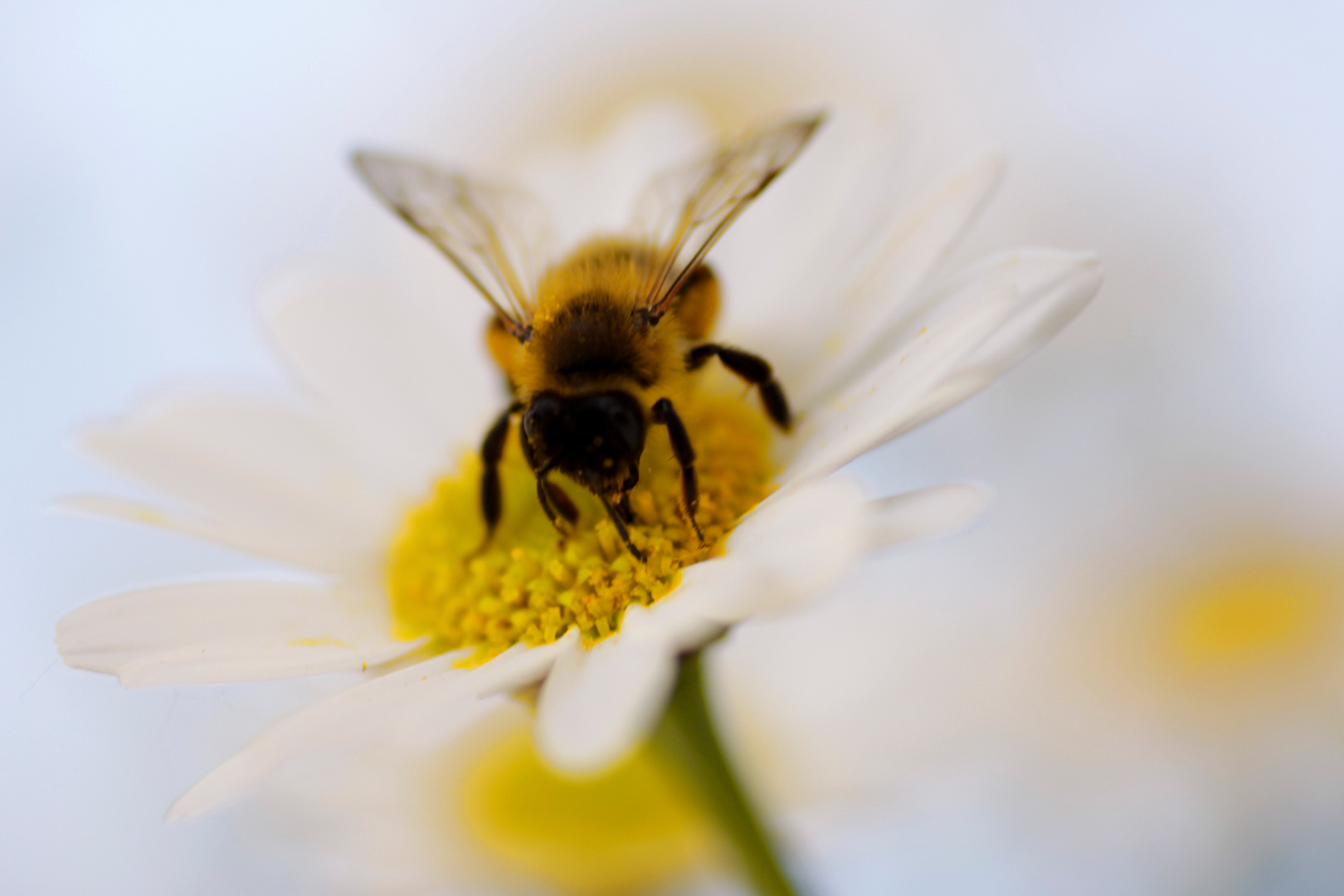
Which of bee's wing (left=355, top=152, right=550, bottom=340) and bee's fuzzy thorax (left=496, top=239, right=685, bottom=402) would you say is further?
bee's wing (left=355, top=152, right=550, bottom=340)

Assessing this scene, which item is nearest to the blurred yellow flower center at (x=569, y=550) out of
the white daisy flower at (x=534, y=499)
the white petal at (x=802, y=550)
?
the white daisy flower at (x=534, y=499)

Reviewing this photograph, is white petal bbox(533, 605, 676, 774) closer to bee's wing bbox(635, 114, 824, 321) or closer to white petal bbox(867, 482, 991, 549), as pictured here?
white petal bbox(867, 482, 991, 549)

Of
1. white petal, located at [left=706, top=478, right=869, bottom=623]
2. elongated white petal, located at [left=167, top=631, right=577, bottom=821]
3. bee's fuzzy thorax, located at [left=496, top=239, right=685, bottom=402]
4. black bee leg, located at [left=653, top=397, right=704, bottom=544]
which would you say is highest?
white petal, located at [left=706, top=478, right=869, bottom=623]

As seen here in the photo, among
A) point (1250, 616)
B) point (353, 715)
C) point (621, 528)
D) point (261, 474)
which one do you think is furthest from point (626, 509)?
point (1250, 616)

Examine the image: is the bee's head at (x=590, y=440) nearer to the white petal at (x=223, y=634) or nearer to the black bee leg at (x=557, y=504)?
the black bee leg at (x=557, y=504)

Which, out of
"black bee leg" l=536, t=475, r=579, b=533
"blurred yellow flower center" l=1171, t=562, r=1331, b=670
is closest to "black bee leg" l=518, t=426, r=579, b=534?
"black bee leg" l=536, t=475, r=579, b=533

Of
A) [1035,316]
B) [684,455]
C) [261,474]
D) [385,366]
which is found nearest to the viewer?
[1035,316]

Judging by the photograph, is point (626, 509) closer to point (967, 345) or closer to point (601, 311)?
point (601, 311)
